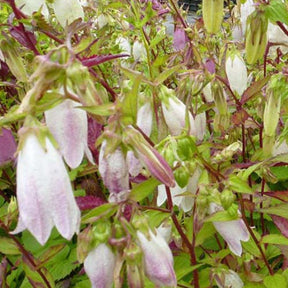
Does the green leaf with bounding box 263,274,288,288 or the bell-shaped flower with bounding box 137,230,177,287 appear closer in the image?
the bell-shaped flower with bounding box 137,230,177,287

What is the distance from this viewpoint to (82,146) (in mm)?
862

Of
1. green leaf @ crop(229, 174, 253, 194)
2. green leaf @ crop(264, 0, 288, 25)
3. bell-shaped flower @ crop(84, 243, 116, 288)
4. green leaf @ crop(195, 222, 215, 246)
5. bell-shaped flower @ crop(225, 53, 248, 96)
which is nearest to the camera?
bell-shaped flower @ crop(84, 243, 116, 288)

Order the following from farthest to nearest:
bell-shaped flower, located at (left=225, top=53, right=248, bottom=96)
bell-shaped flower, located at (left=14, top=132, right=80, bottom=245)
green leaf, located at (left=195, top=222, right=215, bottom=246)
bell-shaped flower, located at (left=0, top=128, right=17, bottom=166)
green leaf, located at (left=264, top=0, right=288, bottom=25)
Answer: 1. bell-shaped flower, located at (left=225, top=53, right=248, bottom=96)
2. bell-shaped flower, located at (left=0, top=128, right=17, bottom=166)
3. green leaf, located at (left=195, top=222, right=215, bottom=246)
4. green leaf, located at (left=264, top=0, right=288, bottom=25)
5. bell-shaped flower, located at (left=14, top=132, right=80, bottom=245)

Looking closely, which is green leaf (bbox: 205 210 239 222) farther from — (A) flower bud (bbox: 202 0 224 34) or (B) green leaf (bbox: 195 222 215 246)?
(A) flower bud (bbox: 202 0 224 34)

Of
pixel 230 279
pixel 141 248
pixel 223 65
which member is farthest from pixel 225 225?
pixel 223 65

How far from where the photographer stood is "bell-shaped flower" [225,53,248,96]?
1.57 meters

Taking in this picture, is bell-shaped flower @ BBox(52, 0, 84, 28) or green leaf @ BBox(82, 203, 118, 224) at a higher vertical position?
bell-shaped flower @ BBox(52, 0, 84, 28)

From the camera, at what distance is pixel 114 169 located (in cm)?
79

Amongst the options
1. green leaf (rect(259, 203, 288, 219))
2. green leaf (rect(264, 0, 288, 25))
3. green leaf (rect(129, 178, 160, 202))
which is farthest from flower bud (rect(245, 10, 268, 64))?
green leaf (rect(129, 178, 160, 202))

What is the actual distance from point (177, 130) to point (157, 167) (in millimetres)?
426

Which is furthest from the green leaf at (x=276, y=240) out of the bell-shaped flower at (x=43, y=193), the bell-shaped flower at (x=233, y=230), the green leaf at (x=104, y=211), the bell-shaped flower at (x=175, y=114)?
the bell-shaped flower at (x=43, y=193)

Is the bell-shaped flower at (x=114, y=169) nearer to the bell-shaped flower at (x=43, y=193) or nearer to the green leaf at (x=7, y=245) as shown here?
the bell-shaped flower at (x=43, y=193)

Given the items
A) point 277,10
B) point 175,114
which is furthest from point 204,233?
point 277,10

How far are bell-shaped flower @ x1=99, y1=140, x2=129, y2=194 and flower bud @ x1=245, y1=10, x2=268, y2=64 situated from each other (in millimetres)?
697
